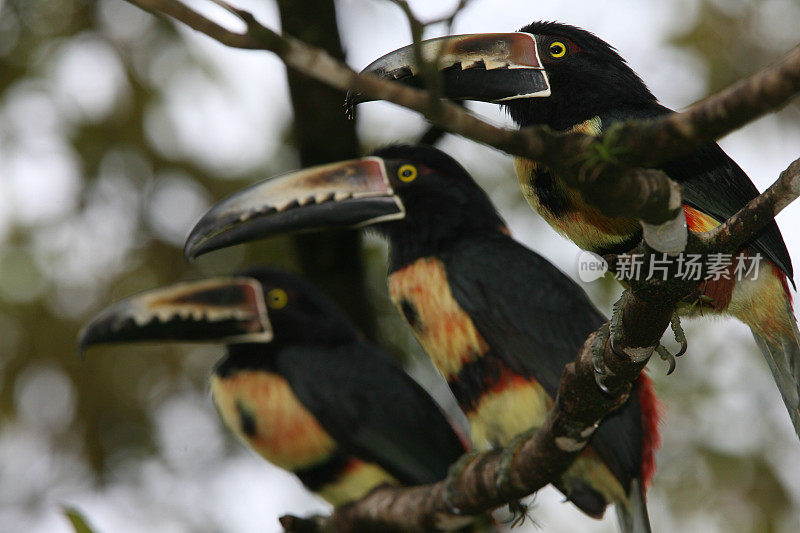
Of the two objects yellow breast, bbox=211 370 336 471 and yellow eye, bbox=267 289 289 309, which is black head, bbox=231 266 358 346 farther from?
yellow breast, bbox=211 370 336 471

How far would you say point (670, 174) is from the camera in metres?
2.81

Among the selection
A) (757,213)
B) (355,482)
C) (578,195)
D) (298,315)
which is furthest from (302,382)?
(757,213)

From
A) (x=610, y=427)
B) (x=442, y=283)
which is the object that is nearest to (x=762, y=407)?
(x=610, y=427)

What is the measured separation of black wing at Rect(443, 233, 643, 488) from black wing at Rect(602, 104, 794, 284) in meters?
0.74

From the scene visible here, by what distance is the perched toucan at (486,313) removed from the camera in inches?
130

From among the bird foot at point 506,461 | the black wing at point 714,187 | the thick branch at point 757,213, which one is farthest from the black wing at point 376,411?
the thick branch at point 757,213

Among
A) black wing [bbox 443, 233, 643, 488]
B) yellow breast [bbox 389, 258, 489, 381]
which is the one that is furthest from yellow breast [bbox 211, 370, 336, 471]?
black wing [bbox 443, 233, 643, 488]

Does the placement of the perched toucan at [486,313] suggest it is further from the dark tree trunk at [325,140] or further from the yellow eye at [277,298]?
the yellow eye at [277,298]

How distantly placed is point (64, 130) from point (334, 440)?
8.41 feet

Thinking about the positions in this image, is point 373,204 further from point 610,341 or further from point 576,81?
point 610,341

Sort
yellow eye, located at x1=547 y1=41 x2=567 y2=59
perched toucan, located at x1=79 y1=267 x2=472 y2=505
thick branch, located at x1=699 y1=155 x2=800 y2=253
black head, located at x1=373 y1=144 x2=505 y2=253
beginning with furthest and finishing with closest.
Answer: perched toucan, located at x1=79 y1=267 x2=472 y2=505 → black head, located at x1=373 y1=144 x2=505 y2=253 → yellow eye, located at x1=547 y1=41 x2=567 y2=59 → thick branch, located at x1=699 y1=155 x2=800 y2=253

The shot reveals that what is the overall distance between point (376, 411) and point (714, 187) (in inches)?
70.5

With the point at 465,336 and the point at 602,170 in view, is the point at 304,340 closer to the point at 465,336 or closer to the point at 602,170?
the point at 465,336

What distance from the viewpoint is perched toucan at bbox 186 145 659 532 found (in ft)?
10.8
